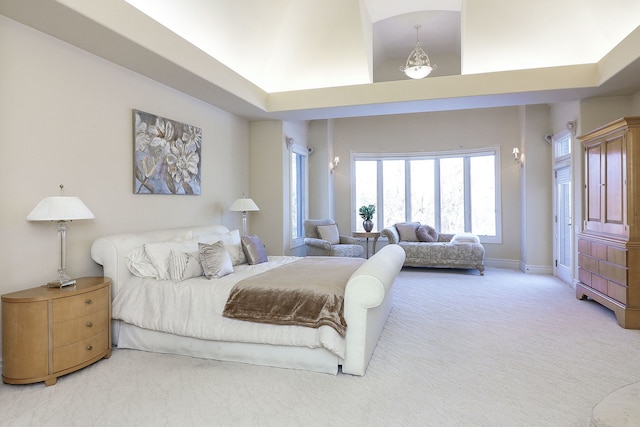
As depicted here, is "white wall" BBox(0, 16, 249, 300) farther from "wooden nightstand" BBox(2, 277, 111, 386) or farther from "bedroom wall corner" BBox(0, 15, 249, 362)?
"wooden nightstand" BBox(2, 277, 111, 386)

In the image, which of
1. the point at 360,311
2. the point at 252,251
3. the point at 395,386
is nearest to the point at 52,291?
the point at 252,251

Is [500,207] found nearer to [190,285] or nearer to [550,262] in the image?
[550,262]

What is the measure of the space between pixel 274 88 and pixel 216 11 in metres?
1.69

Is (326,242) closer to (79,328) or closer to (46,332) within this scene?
(79,328)

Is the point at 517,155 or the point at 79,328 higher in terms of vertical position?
the point at 517,155

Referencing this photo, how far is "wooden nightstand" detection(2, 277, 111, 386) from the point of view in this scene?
2594 millimetres

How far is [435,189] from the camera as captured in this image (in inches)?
324

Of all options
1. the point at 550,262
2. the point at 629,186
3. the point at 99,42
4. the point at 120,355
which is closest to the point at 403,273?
the point at 550,262

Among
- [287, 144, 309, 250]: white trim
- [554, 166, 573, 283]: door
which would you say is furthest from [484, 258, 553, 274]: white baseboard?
[287, 144, 309, 250]: white trim

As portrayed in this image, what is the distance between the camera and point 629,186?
3891mm

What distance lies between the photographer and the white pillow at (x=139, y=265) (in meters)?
3.41

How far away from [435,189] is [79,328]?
7.03 metres

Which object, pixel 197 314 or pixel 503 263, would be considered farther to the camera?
pixel 503 263

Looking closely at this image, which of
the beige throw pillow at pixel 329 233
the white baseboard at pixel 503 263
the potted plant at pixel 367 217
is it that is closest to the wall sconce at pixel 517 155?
the white baseboard at pixel 503 263
